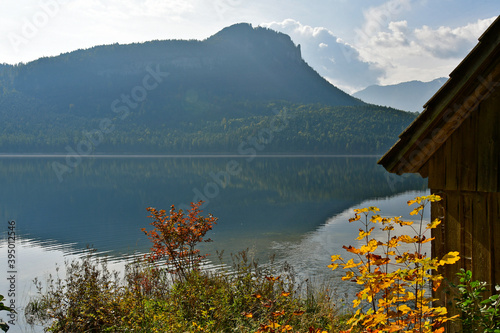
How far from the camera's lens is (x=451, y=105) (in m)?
5.25

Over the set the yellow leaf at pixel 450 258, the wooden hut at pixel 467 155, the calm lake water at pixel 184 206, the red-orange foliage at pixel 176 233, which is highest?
the wooden hut at pixel 467 155

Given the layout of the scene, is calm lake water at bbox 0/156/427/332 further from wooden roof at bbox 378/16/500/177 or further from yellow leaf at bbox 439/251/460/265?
yellow leaf at bbox 439/251/460/265

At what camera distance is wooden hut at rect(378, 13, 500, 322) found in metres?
4.98

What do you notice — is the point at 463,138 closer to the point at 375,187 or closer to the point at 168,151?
the point at 375,187

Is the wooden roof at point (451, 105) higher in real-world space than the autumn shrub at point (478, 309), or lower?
higher

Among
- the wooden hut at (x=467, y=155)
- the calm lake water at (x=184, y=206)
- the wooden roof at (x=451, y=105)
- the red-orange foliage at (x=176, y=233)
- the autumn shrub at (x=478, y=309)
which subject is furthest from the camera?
the calm lake water at (x=184, y=206)

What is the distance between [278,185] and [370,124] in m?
108

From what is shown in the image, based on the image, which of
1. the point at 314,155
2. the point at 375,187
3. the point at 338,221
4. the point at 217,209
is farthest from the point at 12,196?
the point at 314,155

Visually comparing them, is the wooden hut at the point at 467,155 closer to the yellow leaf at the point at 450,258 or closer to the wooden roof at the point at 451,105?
the wooden roof at the point at 451,105

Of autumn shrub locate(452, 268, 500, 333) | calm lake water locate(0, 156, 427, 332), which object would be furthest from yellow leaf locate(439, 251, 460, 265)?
calm lake water locate(0, 156, 427, 332)

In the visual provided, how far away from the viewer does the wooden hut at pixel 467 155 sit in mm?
4984

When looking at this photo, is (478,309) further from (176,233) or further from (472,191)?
(176,233)

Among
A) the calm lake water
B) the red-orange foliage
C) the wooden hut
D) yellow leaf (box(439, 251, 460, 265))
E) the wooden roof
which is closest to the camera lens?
yellow leaf (box(439, 251, 460, 265))

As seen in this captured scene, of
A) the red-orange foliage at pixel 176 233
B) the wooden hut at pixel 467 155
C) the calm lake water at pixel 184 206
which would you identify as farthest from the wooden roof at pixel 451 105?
the calm lake water at pixel 184 206
